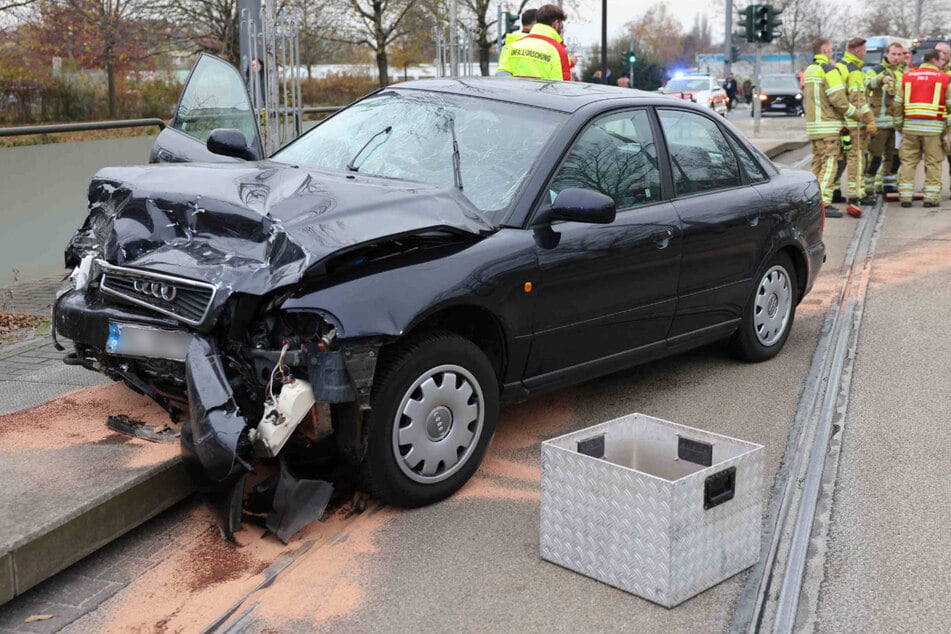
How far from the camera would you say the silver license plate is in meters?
4.25

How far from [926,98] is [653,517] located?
12.6m

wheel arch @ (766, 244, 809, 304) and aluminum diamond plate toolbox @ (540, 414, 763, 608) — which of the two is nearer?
aluminum diamond plate toolbox @ (540, 414, 763, 608)

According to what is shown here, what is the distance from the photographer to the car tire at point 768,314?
265 inches

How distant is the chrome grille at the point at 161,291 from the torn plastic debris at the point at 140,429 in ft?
2.15

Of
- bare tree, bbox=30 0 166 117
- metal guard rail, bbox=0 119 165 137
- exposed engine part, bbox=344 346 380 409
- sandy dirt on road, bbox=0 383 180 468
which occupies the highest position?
bare tree, bbox=30 0 166 117

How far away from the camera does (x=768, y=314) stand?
691 centimetres

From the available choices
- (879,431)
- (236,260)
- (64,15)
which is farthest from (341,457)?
(64,15)

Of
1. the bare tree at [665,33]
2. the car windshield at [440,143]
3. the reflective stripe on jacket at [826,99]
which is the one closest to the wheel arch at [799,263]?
the car windshield at [440,143]

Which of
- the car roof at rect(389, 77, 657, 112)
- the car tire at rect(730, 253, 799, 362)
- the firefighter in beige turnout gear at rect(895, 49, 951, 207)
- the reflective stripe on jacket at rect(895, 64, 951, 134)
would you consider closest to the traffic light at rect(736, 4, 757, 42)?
the firefighter in beige turnout gear at rect(895, 49, 951, 207)

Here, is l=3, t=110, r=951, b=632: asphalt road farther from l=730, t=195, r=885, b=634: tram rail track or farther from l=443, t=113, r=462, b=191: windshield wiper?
l=443, t=113, r=462, b=191: windshield wiper

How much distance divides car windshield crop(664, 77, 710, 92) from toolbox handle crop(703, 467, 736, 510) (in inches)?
1441

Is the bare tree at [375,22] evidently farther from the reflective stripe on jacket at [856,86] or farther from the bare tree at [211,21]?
the reflective stripe on jacket at [856,86]

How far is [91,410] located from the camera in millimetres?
5172

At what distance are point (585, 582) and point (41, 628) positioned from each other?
6.07 feet
